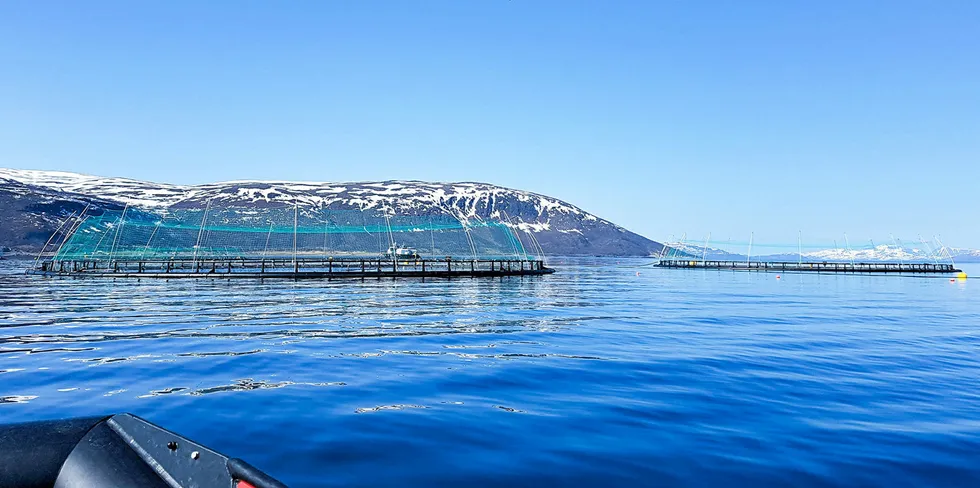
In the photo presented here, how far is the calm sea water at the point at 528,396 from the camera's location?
257 inches

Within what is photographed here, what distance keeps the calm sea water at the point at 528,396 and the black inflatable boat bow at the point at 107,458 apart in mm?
2626

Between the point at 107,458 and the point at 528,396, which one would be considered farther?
the point at 528,396

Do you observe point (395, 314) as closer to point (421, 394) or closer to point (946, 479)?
point (421, 394)

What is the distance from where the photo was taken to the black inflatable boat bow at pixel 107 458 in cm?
303

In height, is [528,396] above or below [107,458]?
below

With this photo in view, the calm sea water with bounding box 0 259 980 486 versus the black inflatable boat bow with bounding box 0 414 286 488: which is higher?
the black inflatable boat bow with bounding box 0 414 286 488

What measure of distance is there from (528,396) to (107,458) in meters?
7.28

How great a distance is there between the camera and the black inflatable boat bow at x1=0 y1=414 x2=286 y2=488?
303cm

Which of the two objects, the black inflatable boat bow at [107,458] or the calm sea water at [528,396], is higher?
the black inflatable boat bow at [107,458]

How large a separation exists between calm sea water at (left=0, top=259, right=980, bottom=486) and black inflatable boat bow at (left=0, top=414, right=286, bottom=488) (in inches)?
103

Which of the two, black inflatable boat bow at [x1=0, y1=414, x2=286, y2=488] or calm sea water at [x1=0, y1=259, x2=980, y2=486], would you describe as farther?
calm sea water at [x1=0, y1=259, x2=980, y2=486]

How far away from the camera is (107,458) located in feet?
10.9

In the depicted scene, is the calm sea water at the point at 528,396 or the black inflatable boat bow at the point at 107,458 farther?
the calm sea water at the point at 528,396

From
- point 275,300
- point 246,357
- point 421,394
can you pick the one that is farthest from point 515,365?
point 275,300
